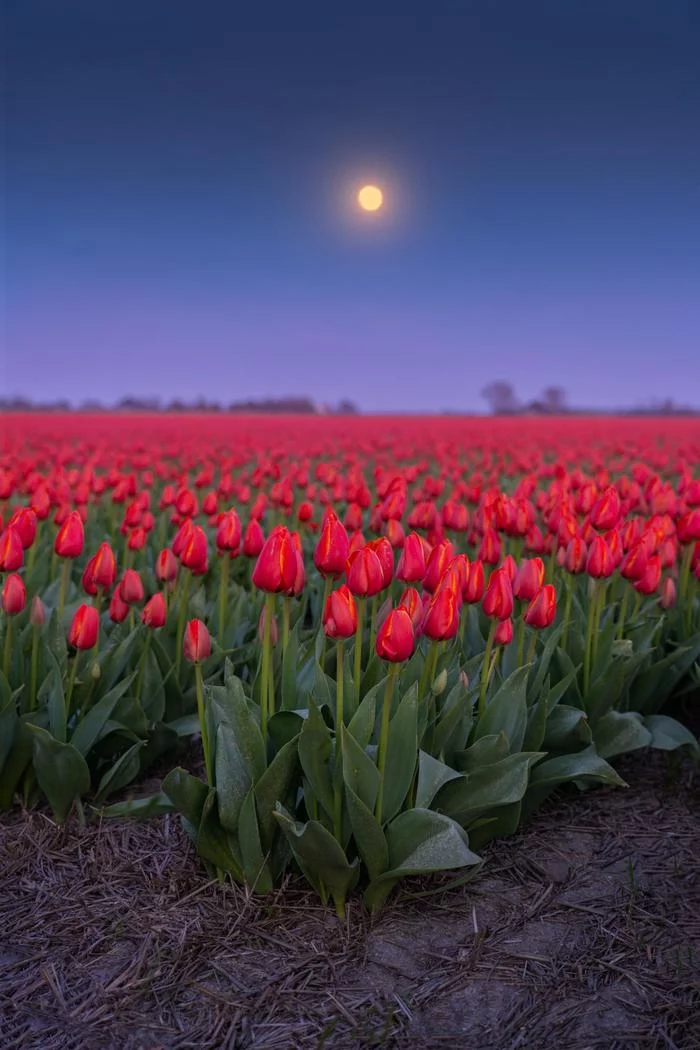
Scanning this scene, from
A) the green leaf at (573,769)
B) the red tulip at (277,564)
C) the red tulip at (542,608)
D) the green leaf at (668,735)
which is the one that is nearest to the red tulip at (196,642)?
the red tulip at (277,564)

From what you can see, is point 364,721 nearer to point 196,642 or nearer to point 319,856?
point 319,856

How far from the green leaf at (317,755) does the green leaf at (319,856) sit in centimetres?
11

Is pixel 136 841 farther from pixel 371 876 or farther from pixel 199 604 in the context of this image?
pixel 199 604

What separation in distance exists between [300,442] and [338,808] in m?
11.5

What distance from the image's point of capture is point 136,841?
293 cm

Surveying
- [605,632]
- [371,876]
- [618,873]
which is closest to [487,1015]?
[371,876]

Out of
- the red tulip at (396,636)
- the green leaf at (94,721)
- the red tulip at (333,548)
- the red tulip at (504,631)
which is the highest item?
the red tulip at (333,548)

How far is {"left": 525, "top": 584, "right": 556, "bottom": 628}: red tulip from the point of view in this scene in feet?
9.40

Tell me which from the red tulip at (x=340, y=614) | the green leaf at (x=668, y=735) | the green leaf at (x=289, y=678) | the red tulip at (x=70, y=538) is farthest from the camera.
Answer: the green leaf at (x=668, y=735)

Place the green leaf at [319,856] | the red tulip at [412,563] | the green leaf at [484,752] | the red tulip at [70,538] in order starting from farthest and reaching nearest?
the red tulip at [70,538] → the green leaf at [484,752] → the red tulip at [412,563] → the green leaf at [319,856]

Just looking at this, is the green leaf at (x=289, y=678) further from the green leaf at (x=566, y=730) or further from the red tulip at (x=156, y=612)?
the green leaf at (x=566, y=730)

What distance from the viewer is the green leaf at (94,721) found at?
3.02 m

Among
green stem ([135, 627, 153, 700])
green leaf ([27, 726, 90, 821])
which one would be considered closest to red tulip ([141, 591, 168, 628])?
green stem ([135, 627, 153, 700])

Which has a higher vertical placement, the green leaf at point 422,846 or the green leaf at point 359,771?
the green leaf at point 359,771
